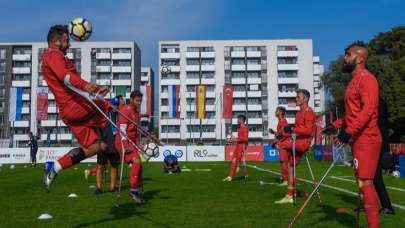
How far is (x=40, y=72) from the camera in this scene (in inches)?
Answer: 4382

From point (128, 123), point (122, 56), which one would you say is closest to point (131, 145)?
point (128, 123)

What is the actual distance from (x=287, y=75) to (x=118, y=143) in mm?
102377

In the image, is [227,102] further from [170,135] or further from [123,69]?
[123,69]

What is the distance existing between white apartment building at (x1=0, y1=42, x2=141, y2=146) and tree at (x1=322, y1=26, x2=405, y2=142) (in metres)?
48.7

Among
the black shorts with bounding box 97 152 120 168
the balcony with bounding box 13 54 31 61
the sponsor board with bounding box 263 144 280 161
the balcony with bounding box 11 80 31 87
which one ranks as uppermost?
the balcony with bounding box 13 54 31 61

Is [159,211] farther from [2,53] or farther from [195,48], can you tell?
[2,53]

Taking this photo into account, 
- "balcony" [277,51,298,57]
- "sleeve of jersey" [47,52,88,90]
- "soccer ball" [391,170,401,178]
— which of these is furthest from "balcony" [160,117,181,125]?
"sleeve of jersey" [47,52,88,90]

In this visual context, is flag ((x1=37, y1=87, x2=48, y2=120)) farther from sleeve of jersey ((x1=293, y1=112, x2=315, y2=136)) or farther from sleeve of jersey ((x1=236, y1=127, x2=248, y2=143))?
sleeve of jersey ((x1=293, y1=112, x2=315, y2=136))

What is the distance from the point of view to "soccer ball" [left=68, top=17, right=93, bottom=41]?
28.5 feet

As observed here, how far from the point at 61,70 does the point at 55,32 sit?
2.38 feet

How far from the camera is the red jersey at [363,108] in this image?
600 centimetres

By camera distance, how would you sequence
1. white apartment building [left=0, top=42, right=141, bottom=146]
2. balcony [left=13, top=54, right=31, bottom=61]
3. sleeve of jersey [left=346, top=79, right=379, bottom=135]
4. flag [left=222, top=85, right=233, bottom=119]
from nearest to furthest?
sleeve of jersey [left=346, top=79, right=379, bottom=135] → flag [left=222, top=85, right=233, bottom=119] → white apartment building [left=0, top=42, right=141, bottom=146] → balcony [left=13, top=54, right=31, bottom=61]

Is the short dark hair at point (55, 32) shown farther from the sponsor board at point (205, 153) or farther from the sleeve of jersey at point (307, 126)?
the sponsor board at point (205, 153)

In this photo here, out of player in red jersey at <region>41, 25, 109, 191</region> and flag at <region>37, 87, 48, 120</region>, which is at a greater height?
flag at <region>37, 87, 48, 120</region>
